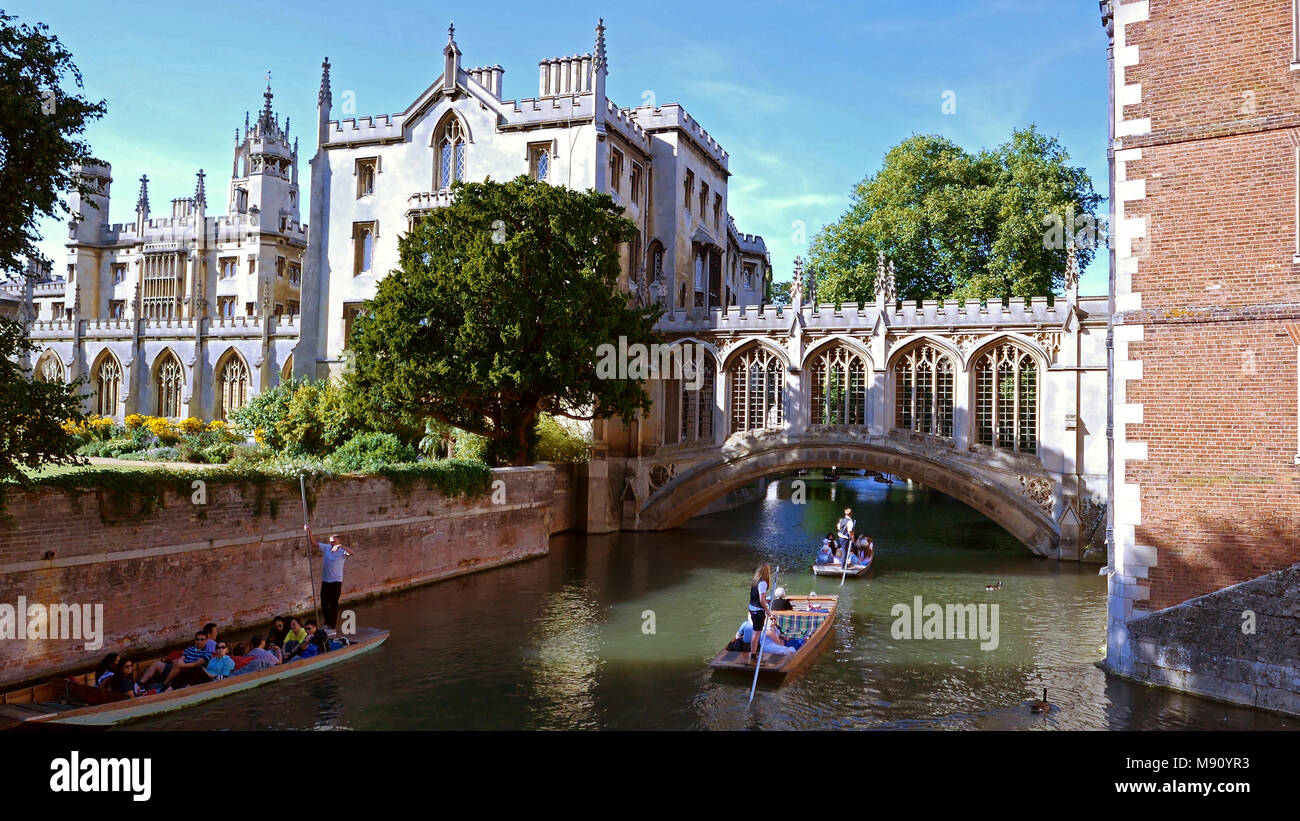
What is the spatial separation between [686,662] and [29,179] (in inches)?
444

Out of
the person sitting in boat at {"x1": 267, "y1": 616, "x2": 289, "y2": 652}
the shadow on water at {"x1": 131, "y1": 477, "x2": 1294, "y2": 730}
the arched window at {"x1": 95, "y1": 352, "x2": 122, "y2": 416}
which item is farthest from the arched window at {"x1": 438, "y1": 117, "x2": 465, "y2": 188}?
the person sitting in boat at {"x1": 267, "y1": 616, "x2": 289, "y2": 652}

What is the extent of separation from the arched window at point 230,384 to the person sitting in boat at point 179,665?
30.6 m

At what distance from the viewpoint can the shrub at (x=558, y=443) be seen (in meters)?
29.5

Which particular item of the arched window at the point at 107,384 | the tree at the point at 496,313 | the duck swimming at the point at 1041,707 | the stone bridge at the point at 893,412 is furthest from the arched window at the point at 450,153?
the duck swimming at the point at 1041,707

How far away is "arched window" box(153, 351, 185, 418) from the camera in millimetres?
41531

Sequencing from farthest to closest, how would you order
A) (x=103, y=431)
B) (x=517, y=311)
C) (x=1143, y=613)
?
(x=103, y=431), (x=517, y=311), (x=1143, y=613)

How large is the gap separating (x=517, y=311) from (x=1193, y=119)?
50.8ft

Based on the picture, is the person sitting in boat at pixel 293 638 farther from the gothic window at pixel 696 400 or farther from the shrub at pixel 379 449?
the gothic window at pixel 696 400

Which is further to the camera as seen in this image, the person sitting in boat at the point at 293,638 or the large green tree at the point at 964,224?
the large green tree at the point at 964,224

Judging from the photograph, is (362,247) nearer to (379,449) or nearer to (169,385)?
(379,449)
